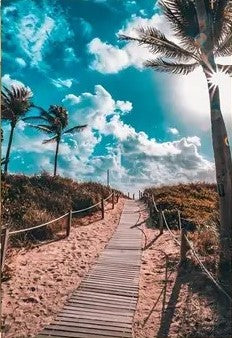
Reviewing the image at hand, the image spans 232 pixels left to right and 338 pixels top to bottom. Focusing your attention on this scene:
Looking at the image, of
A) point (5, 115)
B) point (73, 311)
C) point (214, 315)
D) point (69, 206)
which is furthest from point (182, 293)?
point (5, 115)

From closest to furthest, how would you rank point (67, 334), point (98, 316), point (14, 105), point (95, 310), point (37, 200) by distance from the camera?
point (67, 334), point (98, 316), point (95, 310), point (37, 200), point (14, 105)

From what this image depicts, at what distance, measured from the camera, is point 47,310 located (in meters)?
7.52

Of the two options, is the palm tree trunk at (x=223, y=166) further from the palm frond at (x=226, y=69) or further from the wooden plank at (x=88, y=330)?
the wooden plank at (x=88, y=330)

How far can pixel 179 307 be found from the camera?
748 cm

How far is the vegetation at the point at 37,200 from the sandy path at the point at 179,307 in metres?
5.50

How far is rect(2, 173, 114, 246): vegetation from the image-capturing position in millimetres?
14500

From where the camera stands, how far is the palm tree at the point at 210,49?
30.1ft

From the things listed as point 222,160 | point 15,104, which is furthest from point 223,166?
point 15,104

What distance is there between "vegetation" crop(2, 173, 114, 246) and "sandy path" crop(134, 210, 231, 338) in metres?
5.50

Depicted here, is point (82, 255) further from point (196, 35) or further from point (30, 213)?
point (196, 35)

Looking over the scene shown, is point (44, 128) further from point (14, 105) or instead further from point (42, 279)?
point (42, 279)

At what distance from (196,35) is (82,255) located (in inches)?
287

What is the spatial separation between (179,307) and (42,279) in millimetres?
3473

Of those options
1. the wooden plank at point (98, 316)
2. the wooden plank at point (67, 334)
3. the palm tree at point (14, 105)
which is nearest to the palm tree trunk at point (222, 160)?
the wooden plank at point (98, 316)
